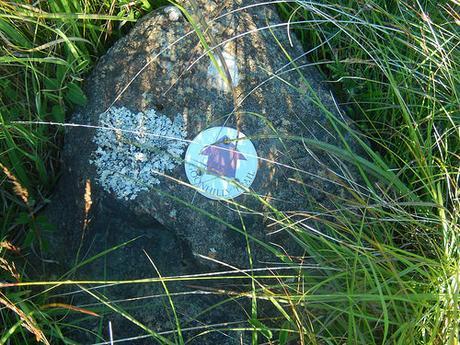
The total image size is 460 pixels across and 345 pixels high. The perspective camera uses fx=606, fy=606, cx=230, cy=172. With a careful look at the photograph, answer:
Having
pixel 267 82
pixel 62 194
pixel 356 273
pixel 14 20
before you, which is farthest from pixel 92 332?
pixel 14 20

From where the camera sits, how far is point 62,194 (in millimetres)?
2051

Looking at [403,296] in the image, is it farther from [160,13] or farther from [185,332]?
[160,13]

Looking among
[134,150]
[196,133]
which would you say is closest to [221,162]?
[196,133]

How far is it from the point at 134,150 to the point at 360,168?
28.2 inches

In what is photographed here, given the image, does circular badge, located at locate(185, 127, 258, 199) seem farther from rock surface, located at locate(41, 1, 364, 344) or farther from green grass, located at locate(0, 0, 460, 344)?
green grass, located at locate(0, 0, 460, 344)

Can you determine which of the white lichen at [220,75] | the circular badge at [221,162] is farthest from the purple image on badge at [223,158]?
the white lichen at [220,75]

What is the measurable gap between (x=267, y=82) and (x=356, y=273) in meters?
0.69

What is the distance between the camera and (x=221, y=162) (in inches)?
74.7

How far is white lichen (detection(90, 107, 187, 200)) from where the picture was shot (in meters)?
1.94

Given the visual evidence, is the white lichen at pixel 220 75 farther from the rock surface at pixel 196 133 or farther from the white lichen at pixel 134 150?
the white lichen at pixel 134 150

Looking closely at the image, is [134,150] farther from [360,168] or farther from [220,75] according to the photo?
[360,168]

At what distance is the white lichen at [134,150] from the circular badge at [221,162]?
0.06 meters

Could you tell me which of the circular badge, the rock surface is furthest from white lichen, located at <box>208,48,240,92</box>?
the circular badge

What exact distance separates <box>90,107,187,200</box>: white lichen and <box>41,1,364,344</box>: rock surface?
0.02 metres
